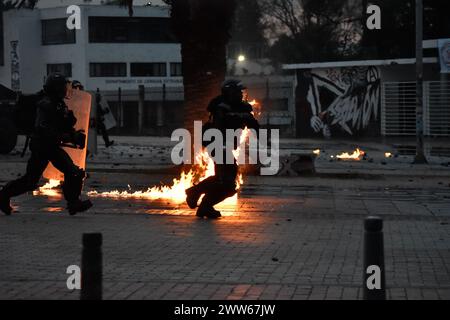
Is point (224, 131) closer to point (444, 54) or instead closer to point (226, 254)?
point (226, 254)

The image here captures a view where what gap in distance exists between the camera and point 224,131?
39.7 ft

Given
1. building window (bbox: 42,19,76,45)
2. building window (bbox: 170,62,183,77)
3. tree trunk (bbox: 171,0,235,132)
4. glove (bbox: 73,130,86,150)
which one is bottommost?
glove (bbox: 73,130,86,150)

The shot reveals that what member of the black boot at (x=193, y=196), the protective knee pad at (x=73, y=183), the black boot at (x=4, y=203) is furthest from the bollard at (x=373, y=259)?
the black boot at (x=4, y=203)

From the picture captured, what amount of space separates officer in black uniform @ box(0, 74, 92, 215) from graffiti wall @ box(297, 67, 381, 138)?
2590 centimetres

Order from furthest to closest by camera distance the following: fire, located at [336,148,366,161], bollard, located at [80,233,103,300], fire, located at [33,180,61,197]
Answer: fire, located at [336,148,366,161], fire, located at [33,180,61,197], bollard, located at [80,233,103,300]

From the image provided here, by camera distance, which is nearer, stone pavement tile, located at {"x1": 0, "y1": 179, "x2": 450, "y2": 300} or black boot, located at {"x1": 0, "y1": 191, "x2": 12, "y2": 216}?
stone pavement tile, located at {"x1": 0, "y1": 179, "x2": 450, "y2": 300}

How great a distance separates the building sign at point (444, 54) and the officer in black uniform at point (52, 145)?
23799mm

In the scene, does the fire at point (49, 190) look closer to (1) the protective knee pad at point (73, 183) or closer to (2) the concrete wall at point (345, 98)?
(1) the protective knee pad at point (73, 183)

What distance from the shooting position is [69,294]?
735 centimetres

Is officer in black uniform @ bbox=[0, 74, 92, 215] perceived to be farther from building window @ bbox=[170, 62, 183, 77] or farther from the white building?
building window @ bbox=[170, 62, 183, 77]

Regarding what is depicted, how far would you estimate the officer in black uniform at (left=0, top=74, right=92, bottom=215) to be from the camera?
12.1 m

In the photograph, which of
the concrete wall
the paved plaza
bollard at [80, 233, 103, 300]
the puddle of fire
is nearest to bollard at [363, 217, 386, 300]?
the paved plaza

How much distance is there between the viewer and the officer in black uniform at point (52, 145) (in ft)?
39.5
